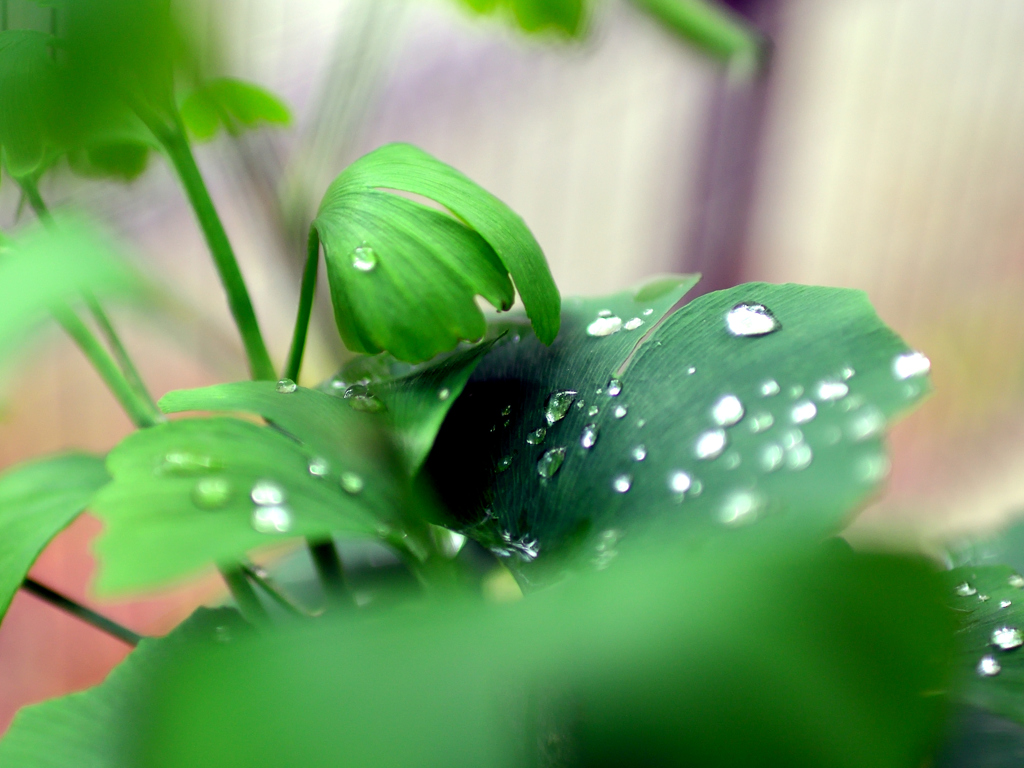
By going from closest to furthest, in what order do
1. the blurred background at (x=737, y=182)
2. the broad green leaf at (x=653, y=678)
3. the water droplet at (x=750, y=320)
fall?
the broad green leaf at (x=653, y=678) → the water droplet at (x=750, y=320) → the blurred background at (x=737, y=182)

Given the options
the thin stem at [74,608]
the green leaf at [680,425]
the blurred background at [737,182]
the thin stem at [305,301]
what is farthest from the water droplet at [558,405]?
the blurred background at [737,182]

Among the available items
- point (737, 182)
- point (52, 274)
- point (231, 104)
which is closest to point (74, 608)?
point (52, 274)

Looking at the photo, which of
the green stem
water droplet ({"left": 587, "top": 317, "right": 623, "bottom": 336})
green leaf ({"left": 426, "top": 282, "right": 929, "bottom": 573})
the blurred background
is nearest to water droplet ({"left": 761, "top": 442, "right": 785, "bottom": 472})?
green leaf ({"left": 426, "top": 282, "right": 929, "bottom": 573})

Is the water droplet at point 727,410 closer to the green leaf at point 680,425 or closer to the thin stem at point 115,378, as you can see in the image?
the green leaf at point 680,425

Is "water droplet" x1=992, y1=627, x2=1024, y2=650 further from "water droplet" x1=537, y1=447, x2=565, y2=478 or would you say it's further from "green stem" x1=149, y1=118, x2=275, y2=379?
"green stem" x1=149, y1=118, x2=275, y2=379

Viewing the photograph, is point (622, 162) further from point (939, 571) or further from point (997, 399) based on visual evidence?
point (939, 571)
